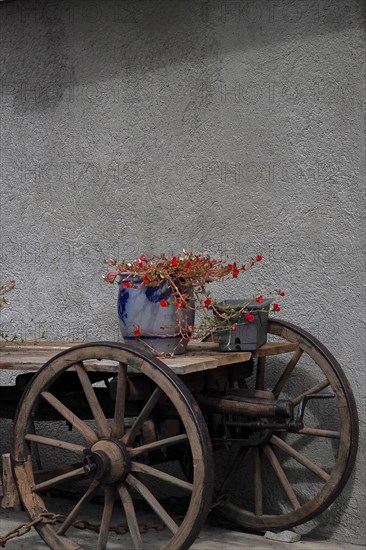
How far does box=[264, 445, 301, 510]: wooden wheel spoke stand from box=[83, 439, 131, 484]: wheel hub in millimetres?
1040

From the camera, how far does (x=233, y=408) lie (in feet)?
13.5

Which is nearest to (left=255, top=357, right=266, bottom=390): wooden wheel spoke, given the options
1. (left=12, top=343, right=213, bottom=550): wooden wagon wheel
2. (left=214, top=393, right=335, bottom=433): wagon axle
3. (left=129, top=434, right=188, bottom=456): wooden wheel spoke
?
(left=214, top=393, right=335, bottom=433): wagon axle

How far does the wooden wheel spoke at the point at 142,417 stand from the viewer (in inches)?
147

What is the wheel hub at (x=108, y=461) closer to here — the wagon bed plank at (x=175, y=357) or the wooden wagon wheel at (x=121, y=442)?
the wooden wagon wheel at (x=121, y=442)

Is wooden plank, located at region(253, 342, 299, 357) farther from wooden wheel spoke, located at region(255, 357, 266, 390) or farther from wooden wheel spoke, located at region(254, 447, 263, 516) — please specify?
wooden wheel spoke, located at region(254, 447, 263, 516)

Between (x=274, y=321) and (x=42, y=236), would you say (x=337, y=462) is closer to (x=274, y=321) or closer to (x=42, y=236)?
(x=274, y=321)

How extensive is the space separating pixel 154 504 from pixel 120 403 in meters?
0.42

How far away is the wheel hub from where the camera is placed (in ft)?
12.3

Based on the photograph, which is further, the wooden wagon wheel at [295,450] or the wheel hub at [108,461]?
the wooden wagon wheel at [295,450]

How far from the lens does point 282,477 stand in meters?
4.57

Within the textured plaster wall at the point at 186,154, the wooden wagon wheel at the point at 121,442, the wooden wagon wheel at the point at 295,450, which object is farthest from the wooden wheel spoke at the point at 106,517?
the textured plaster wall at the point at 186,154

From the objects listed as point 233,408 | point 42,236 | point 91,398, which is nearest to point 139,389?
point 91,398

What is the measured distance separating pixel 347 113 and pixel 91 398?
190 centimetres

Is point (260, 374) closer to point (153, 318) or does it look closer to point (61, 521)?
point (153, 318)
